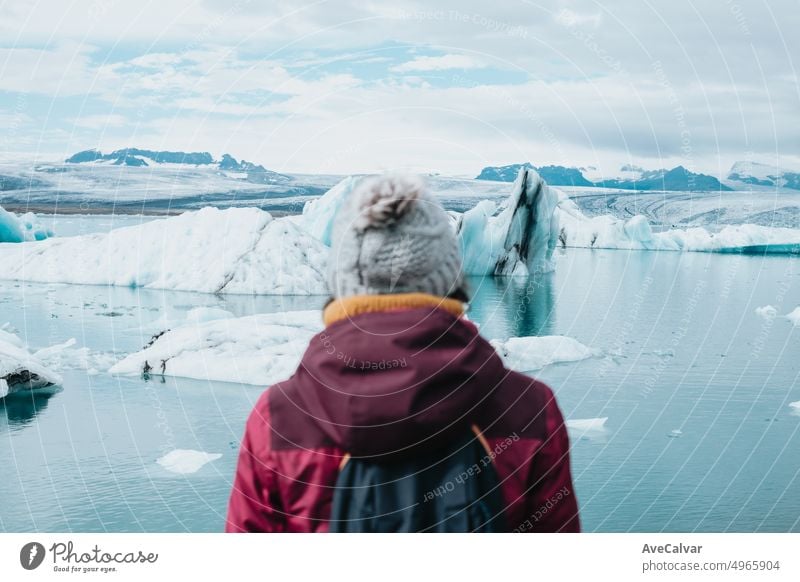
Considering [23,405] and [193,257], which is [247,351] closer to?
[23,405]

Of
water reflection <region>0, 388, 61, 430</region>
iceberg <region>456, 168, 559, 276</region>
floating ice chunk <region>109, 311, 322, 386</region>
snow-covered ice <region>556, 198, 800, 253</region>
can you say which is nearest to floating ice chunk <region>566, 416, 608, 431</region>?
floating ice chunk <region>109, 311, 322, 386</region>

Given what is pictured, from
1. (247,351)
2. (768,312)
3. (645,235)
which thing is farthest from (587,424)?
(645,235)

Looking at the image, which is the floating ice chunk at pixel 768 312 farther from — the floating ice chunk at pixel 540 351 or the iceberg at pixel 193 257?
the iceberg at pixel 193 257

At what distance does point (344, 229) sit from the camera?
83 cm

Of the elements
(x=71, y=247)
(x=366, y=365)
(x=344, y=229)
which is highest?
(x=344, y=229)

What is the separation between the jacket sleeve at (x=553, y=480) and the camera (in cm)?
83

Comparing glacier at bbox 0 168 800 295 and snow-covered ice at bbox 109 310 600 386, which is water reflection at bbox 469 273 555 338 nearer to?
glacier at bbox 0 168 800 295

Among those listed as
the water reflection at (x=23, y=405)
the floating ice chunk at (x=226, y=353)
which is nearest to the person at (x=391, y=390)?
the water reflection at (x=23, y=405)

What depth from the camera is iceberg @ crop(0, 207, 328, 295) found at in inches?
343

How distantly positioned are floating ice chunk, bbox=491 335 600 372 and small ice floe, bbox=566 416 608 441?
4.26 ft
